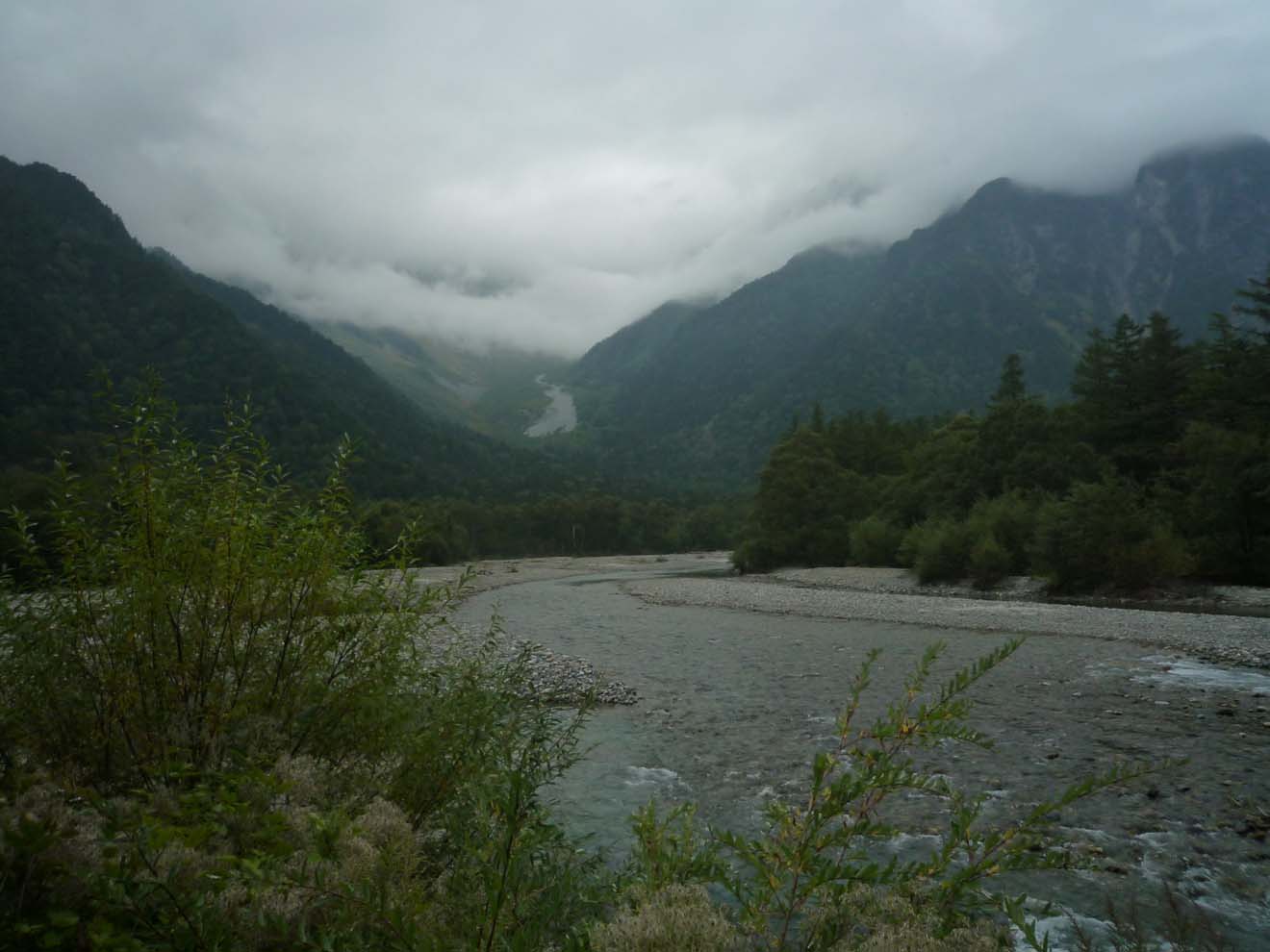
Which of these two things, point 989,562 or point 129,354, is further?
point 129,354

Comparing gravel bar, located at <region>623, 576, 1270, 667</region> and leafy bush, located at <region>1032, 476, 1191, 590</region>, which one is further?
leafy bush, located at <region>1032, 476, 1191, 590</region>

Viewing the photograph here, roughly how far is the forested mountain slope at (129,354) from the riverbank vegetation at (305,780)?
91903mm

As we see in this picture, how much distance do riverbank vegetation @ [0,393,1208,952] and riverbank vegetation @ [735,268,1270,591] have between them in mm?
36984

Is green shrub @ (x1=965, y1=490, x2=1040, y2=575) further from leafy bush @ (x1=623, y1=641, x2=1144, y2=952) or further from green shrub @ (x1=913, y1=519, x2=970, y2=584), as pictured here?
leafy bush @ (x1=623, y1=641, x2=1144, y2=952)

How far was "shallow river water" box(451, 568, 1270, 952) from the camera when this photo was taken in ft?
23.1

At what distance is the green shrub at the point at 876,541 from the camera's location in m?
58.3

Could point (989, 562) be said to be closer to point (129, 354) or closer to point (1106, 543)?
point (1106, 543)

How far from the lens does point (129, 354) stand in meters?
119

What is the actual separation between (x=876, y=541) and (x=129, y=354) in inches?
4958

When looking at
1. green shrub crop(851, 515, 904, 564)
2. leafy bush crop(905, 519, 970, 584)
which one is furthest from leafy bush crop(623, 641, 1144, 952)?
green shrub crop(851, 515, 904, 564)

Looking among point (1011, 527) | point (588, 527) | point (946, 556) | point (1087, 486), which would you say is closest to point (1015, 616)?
point (1087, 486)

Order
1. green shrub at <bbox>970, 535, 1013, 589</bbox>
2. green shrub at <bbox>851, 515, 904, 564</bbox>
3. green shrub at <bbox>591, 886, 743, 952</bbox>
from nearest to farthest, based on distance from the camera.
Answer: green shrub at <bbox>591, 886, 743, 952</bbox>
green shrub at <bbox>970, 535, 1013, 589</bbox>
green shrub at <bbox>851, 515, 904, 564</bbox>

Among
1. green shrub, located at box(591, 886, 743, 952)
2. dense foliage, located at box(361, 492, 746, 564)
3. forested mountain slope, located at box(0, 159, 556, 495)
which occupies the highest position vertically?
forested mountain slope, located at box(0, 159, 556, 495)

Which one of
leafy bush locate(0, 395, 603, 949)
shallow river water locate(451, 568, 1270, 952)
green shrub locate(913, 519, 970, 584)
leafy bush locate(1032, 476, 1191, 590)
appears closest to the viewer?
leafy bush locate(0, 395, 603, 949)
